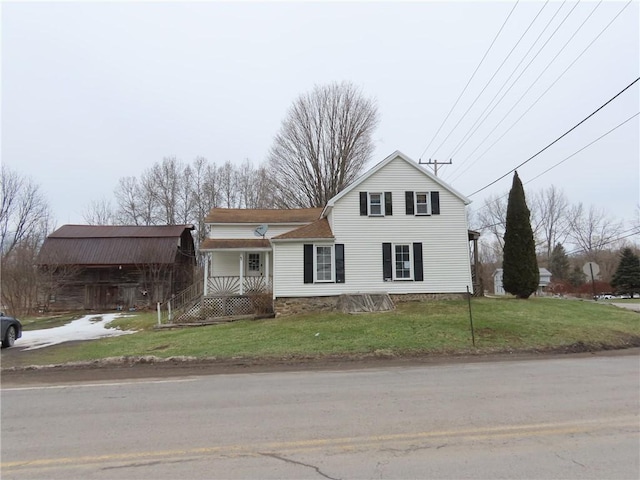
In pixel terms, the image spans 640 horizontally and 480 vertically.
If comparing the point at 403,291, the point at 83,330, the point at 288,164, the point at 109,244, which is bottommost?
the point at 83,330

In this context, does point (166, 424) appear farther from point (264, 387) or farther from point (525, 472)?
point (525, 472)

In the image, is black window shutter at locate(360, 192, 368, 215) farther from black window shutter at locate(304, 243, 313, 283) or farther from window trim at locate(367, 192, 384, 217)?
black window shutter at locate(304, 243, 313, 283)

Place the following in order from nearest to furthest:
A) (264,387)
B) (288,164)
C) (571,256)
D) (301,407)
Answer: (301,407) → (264,387) → (288,164) → (571,256)

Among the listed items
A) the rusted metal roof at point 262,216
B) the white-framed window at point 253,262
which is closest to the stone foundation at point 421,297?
the rusted metal roof at point 262,216

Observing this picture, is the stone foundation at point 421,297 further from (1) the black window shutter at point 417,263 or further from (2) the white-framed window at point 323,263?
(2) the white-framed window at point 323,263

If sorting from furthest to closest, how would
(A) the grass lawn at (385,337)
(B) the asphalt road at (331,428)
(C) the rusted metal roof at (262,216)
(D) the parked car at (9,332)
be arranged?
1. (C) the rusted metal roof at (262,216)
2. (D) the parked car at (9,332)
3. (A) the grass lawn at (385,337)
4. (B) the asphalt road at (331,428)

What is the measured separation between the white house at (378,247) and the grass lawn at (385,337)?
246 cm

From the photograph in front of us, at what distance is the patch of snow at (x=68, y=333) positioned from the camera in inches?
644

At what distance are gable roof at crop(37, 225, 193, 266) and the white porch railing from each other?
11.6m

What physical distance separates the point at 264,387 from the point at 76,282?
30.0 m

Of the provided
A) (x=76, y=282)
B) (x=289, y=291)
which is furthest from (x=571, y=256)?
(x=76, y=282)

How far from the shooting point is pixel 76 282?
32.3 metres

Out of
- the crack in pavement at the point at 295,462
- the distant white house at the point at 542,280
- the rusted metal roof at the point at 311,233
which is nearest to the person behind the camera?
the crack in pavement at the point at 295,462

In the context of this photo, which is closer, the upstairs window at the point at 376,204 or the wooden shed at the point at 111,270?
the upstairs window at the point at 376,204
